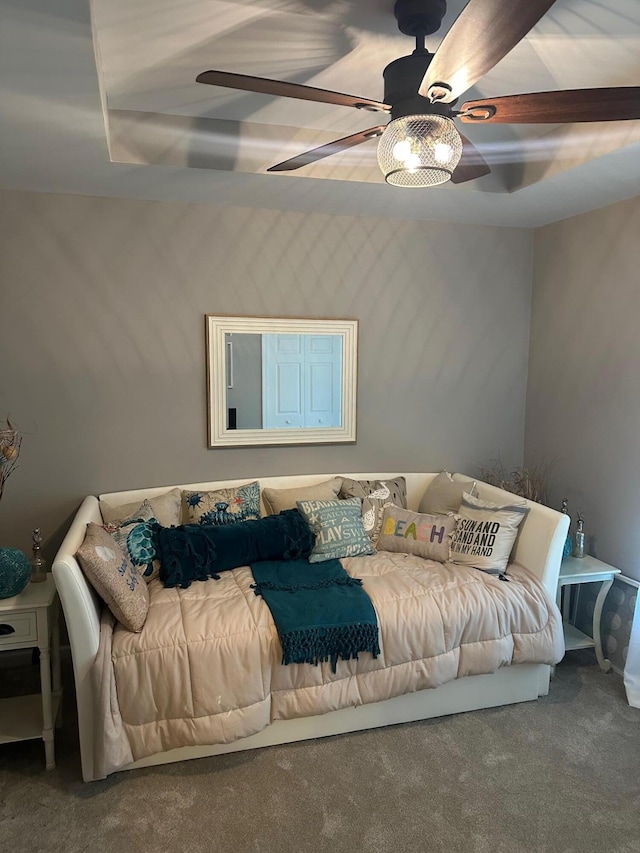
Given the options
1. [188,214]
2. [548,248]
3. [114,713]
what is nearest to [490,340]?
[548,248]

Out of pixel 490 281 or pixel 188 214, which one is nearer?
pixel 188 214

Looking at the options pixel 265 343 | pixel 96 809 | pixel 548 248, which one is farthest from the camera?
pixel 548 248

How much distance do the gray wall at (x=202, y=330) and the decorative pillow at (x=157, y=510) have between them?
0.19 metres

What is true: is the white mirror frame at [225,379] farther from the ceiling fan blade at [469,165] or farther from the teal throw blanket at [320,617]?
the ceiling fan blade at [469,165]

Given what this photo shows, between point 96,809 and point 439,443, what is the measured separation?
103 inches

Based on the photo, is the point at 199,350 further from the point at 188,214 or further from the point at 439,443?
the point at 439,443

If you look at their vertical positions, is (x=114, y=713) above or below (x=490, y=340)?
below

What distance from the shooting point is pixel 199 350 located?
3.30 meters

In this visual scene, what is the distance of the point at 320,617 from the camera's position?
8.02ft

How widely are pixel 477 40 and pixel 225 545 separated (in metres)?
2.26

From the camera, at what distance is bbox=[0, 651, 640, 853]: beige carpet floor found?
199 centimetres

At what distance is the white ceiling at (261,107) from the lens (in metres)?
1.76

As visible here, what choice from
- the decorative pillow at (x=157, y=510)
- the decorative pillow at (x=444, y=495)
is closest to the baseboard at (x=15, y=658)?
the decorative pillow at (x=157, y=510)

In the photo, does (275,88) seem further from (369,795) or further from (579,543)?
(579,543)
